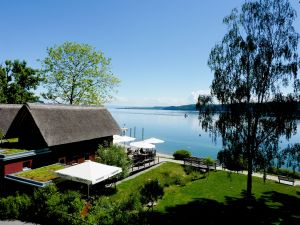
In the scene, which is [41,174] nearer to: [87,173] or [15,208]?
[15,208]

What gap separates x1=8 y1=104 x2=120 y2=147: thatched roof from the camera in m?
20.3

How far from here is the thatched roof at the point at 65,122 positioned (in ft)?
66.6

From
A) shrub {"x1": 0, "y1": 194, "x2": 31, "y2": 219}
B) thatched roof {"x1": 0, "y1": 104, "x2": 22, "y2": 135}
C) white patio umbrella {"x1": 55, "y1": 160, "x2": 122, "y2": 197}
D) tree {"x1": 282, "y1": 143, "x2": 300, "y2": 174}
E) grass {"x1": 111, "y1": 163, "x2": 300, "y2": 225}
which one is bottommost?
grass {"x1": 111, "y1": 163, "x2": 300, "y2": 225}

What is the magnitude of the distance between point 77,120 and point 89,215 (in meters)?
13.0

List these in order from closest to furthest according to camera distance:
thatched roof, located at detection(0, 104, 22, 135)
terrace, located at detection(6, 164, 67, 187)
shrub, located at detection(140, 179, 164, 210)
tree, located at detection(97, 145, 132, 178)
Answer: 1. shrub, located at detection(140, 179, 164, 210)
2. terrace, located at detection(6, 164, 67, 187)
3. tree, located at detection(97, 145, 132, 178)
4. thatched roof, located at detection(0, 104, 22, 135)

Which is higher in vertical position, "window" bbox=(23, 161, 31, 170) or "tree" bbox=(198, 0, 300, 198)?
"tree" bbox=(198, 0, 300, 198)

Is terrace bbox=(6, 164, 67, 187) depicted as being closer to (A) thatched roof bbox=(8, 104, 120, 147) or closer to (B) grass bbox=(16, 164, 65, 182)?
(B) grass bbox=(16, 164, 65, 182)

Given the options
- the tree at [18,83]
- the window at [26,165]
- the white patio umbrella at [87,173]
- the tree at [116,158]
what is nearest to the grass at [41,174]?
the window at [26,165]

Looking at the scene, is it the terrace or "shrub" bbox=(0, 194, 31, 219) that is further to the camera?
the terrace

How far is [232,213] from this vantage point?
16.2 m

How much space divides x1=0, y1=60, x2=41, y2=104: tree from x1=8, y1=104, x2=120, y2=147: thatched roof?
2113 cm

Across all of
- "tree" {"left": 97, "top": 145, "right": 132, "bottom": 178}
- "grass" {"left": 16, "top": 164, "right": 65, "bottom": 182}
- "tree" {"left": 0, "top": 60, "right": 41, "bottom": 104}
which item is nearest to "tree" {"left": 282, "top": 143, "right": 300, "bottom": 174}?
"tree" {"left": 97, "top": 145, "right": 132, "bottom": 178}

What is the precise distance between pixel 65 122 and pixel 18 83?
2679cm

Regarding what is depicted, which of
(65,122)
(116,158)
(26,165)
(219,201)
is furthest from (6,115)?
(219,201)
